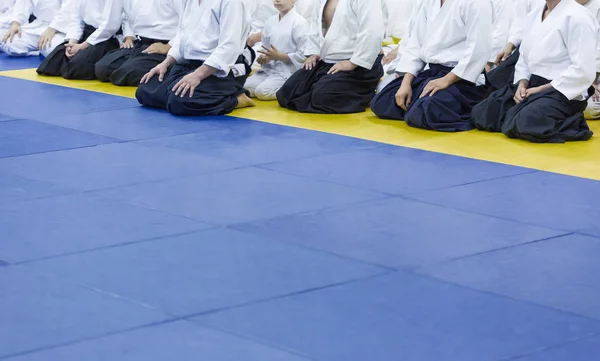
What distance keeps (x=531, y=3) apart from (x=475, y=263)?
3981 mm

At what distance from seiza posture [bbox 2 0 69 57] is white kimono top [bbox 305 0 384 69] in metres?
3.60

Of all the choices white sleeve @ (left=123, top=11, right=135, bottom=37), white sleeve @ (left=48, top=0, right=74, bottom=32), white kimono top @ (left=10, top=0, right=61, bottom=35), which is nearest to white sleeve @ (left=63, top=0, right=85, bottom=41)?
white sleeve @ (left=48, top=0, right=74, bottom=32)

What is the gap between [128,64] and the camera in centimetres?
826

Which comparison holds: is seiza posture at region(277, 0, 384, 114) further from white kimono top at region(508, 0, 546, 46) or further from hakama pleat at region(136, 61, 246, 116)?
white kimono top at region(508, 0, 546, 46)

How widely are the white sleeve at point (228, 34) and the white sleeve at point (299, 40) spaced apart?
0.71 metres

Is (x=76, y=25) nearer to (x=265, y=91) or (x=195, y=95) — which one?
(x=265, y=91)

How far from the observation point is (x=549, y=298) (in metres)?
3.52

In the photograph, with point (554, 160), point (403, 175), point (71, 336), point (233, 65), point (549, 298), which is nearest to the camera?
point (71, 336)

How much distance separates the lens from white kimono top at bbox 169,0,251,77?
22.9 ft

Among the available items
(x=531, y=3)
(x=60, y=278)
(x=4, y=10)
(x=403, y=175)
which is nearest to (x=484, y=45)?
(x=531, y=3)

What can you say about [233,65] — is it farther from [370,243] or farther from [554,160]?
[370,243]

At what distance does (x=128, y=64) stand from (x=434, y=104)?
290cm

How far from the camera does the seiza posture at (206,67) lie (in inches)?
276

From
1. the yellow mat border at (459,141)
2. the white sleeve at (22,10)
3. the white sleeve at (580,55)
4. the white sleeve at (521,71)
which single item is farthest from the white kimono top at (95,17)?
the white sleeve at (580,55)
